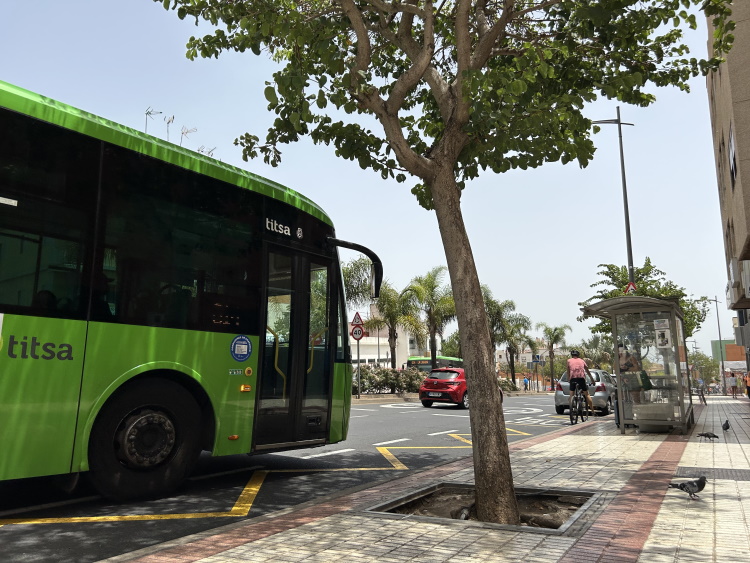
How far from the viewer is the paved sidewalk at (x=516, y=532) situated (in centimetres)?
430

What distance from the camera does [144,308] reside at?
6.11m

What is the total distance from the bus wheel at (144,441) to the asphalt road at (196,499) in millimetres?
229

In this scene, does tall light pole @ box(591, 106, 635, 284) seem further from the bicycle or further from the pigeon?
the pigeon

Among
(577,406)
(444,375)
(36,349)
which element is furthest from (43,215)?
(444,375)

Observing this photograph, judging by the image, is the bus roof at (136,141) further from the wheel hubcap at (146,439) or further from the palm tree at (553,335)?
the palm tree at (553,335)

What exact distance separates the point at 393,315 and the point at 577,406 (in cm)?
2286

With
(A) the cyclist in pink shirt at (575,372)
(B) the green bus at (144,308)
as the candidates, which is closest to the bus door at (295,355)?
(B) the green bus at (144,308)

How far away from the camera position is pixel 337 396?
845cm

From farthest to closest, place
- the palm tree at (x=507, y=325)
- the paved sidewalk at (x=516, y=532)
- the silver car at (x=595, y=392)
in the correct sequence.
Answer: the palm tree at (x=507, y=325), the silver car at (x=595, y=392), the paved sidewalk at (x=516, y=532)

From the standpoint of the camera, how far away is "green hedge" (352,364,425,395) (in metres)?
30.3

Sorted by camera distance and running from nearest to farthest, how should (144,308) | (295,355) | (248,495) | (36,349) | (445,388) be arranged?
(36,349) < (144,308) < (248,495) < (295,355) < (445,388)

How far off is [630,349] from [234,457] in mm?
8538

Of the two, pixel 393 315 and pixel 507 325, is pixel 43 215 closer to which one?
pixel 393 315

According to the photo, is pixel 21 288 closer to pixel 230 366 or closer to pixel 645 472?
pixel 230 366
